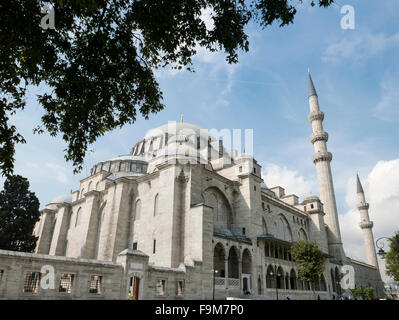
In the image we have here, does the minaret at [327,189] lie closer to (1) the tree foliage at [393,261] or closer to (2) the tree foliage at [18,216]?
(1) the tree foliage at [393,261]

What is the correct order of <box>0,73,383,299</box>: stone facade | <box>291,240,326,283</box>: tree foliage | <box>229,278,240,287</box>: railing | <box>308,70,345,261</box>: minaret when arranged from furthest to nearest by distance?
1. <box>308,70,345,261</box>: minaret
2. <box>291,240,326,283</box>: tree foliage
3. <box>229,278,240,287</box>: railing
4. <box>0,73,383,299</box>: stone facade

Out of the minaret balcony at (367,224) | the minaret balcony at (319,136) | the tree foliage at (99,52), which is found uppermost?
the minaret balcony at (319,136)

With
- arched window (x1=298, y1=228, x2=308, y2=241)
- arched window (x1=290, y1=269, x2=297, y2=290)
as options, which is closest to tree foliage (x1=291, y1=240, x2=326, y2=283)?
arched window (x1=290, y1=269, x2=297, y2=290)

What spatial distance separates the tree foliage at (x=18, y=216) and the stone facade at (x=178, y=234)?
5.78 meters

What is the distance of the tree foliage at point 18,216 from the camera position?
29625mm

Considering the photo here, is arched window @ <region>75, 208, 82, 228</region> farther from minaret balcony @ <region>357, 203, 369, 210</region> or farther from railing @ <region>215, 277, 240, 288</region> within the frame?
minaret balcony @ <region>357, 203, 369, 210</region>

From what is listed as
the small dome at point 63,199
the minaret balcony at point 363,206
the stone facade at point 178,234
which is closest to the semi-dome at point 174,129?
the stone facade at point 178,234

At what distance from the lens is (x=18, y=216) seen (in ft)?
103

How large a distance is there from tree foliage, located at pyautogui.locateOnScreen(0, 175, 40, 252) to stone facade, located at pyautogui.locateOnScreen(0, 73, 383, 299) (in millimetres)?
5778

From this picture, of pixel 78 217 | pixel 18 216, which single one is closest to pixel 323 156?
pixel 78 217

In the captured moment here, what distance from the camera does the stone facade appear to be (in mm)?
15797

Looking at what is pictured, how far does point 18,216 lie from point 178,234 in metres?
19.3

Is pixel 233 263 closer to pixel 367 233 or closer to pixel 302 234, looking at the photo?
pixel 302 234
